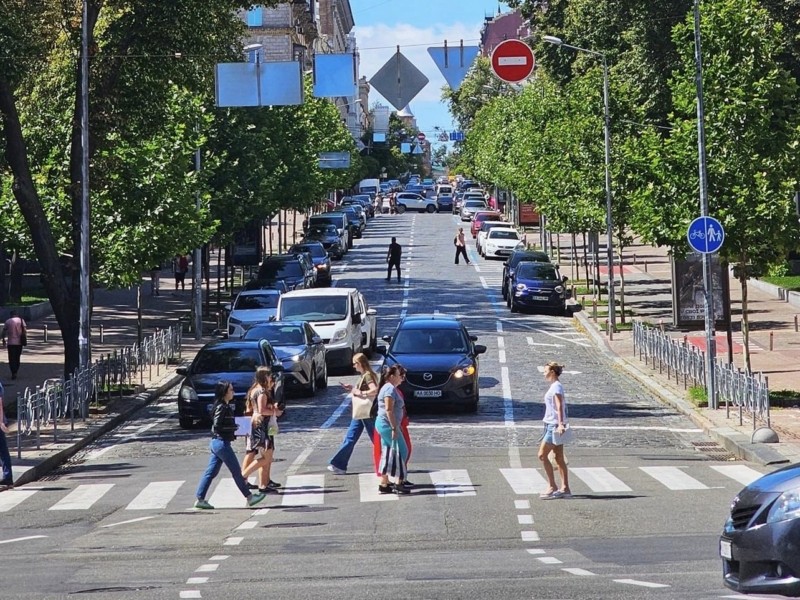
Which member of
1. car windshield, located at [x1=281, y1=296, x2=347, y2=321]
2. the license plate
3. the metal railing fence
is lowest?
the metal railing fence

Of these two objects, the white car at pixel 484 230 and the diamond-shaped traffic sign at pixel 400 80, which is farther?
the white car at pixel 484 230

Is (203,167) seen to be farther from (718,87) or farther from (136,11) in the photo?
(718,87)

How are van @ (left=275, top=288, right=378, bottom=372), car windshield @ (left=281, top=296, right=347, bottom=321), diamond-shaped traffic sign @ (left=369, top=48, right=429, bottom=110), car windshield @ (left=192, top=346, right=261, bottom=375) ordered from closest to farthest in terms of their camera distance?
diamond-shaped traffic sign @ (left=369, top=48, right=429, bottom=110) < car windshield @ (left=192, top=346, right=261, bottom=375) < van @ (left=275, top=288, right=378, bottom=372) < car windshield @ (left=281, top=296, right=347, bottom=321)

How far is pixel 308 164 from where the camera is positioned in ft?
260

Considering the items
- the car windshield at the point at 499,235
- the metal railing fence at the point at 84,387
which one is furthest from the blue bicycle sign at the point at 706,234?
the car windshield at the point at 499,235

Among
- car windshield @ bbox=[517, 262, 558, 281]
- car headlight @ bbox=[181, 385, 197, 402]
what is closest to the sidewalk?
car windshield @ bbox=[517, 262, 558, 281]

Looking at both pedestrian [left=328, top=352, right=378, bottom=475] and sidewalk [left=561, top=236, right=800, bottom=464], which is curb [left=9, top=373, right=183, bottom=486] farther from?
sidewalk [left=561, top=236, right=800, bottom=464]

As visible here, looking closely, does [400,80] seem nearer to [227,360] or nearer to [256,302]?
[227,360]

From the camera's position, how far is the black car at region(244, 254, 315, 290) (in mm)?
53750

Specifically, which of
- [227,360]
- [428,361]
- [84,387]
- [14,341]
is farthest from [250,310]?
[428,361]

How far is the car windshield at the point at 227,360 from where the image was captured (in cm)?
2895

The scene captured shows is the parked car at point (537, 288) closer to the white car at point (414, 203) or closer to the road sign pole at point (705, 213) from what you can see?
the road sign pole at point (705, 213)

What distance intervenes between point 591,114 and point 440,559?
42.3 metres

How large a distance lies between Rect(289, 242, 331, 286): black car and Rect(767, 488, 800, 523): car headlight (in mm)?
51693
